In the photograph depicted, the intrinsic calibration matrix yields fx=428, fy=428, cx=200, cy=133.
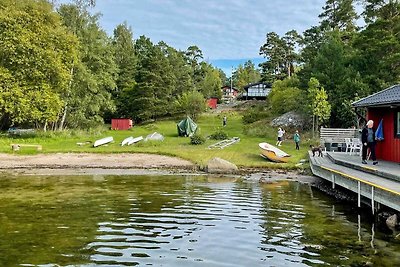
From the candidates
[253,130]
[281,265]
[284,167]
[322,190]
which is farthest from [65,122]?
[281,265]

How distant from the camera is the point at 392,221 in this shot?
11.1m

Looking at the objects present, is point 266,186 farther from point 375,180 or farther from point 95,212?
point 95,212

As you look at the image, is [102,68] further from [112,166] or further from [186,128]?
[112,166]

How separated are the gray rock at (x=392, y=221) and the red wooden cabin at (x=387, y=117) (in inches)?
216

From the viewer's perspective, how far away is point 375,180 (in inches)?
497

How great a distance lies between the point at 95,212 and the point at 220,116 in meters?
49.9

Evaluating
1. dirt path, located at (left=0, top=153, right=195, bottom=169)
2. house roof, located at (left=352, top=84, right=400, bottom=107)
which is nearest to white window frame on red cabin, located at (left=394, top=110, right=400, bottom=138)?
house roof, located at (left=352, top=84, right=400, bottom=107)

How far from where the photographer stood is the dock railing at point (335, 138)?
24.0 m

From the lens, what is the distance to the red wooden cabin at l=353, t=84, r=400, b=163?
16.4m

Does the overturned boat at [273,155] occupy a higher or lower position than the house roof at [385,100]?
lower

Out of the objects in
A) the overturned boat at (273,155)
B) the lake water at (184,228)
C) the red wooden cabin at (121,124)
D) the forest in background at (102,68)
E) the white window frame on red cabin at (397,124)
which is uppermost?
the forest in background at (102,68)

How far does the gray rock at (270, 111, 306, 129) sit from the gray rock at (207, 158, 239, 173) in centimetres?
1860

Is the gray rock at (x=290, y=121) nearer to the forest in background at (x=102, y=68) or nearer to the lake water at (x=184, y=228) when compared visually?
the forest in background at (x=102, y=68)

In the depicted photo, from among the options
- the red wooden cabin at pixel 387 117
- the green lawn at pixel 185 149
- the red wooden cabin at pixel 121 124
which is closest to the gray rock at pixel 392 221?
the red wooden cabin at pixel 387 117
